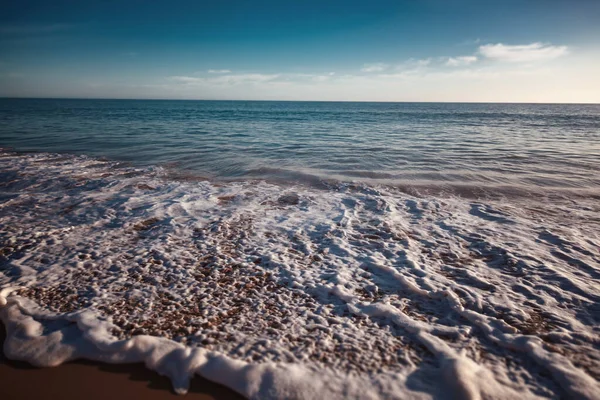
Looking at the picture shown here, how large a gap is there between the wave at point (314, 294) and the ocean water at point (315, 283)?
0.02 metres

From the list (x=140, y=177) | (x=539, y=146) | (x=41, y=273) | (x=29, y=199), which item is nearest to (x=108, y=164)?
(x=140, y=177)

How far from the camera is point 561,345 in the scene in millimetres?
2686

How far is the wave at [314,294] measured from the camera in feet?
7.97

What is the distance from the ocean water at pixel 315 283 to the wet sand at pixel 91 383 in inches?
3.1

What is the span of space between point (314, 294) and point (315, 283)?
8.4 inches

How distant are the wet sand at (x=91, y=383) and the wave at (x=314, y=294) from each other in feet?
0.24

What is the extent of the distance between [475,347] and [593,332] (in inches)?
49.9

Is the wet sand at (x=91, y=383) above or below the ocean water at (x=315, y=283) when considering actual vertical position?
below

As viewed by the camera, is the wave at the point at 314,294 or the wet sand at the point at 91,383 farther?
the wave at the point at 314,294

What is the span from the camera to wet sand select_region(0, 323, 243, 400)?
2230 millimetres

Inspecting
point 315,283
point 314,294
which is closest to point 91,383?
point 314,294

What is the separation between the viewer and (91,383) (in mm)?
2320

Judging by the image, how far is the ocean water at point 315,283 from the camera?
8.05 feet

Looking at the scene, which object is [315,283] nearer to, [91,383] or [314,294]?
[314,294]
